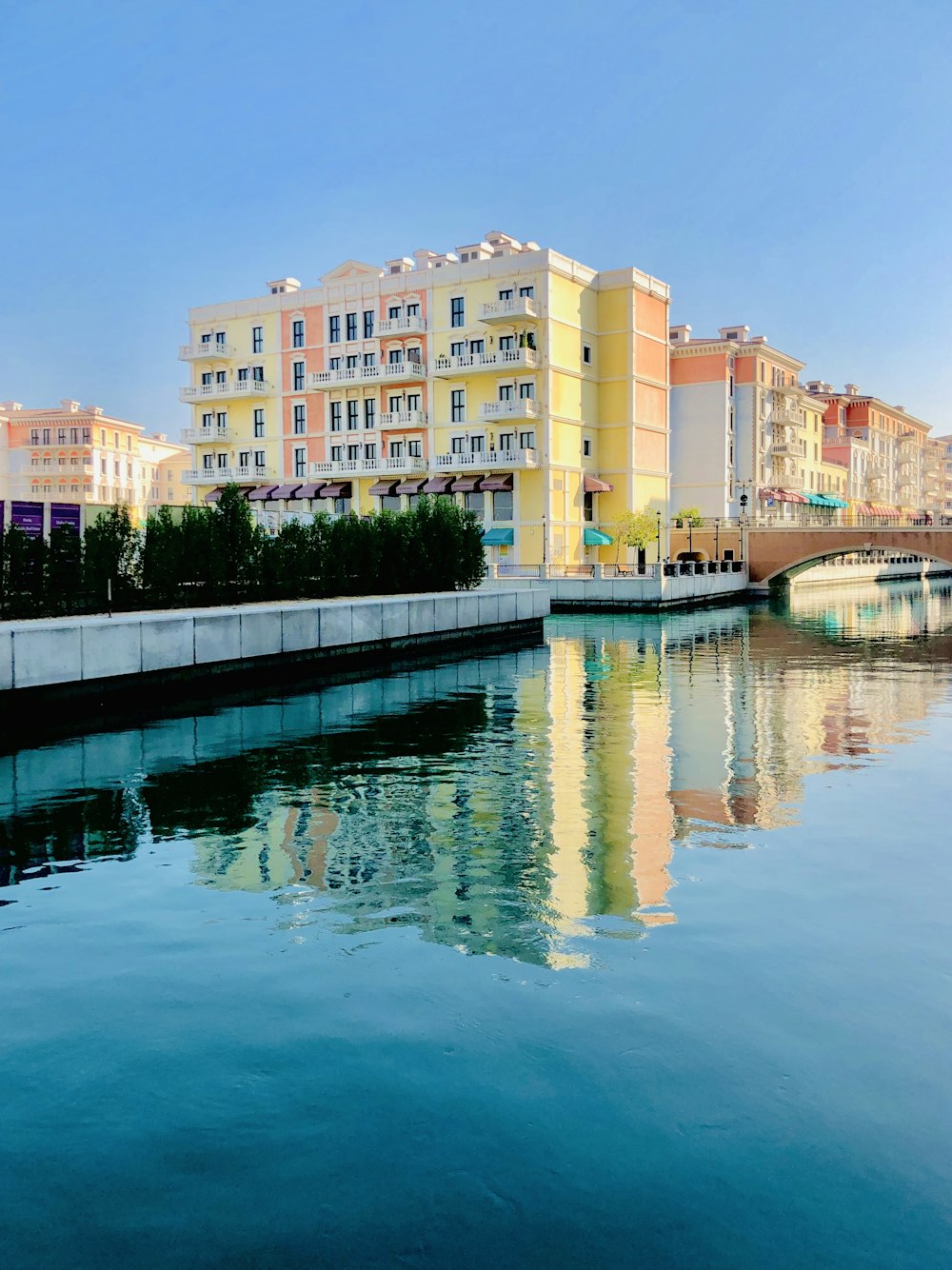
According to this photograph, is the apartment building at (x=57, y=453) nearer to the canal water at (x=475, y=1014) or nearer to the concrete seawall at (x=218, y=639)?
the concrete seawall at (x=218, y=639)

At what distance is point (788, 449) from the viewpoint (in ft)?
262

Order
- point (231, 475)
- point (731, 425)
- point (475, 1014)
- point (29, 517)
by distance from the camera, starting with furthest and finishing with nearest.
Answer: point (731, 425), point (231, 475), point (29, 517), point (475, 1014)

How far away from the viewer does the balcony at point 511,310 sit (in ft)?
175

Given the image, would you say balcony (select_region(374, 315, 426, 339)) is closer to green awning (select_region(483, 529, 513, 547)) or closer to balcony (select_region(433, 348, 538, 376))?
balcony (select_region(433, 348, 538, 376))

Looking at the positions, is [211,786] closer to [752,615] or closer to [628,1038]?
[628,1038]

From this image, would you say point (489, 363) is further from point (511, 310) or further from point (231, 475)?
point (231, 475)

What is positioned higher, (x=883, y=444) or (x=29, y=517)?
(x=883, y=444)

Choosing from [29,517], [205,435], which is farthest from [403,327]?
[29,517]

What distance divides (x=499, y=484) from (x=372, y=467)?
775 centimetres

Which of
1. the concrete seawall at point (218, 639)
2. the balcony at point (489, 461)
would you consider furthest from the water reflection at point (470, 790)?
the balcony at point (489, 461)

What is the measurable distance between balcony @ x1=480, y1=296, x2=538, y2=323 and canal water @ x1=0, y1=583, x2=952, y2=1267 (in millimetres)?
43737

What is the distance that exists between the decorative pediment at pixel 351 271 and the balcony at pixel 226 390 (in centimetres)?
689

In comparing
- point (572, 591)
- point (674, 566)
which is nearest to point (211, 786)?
point (572, 591)

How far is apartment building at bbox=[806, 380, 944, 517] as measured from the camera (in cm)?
10206
